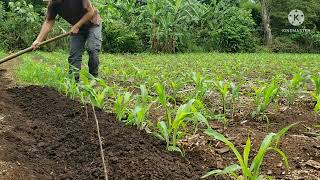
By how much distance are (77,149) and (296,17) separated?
68.1 feet

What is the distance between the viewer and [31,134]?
3.63m

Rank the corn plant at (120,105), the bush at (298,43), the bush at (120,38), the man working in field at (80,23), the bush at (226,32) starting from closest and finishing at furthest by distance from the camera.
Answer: the corn plant at (120,105), the man working in field at (80,23), the bush at (120,38), the bush at (226,32), the bush at (298,43)

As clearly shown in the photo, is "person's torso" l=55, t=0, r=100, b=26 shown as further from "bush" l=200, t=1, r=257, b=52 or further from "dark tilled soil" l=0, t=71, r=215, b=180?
"bush" l=200, t=1, r=257, b=52

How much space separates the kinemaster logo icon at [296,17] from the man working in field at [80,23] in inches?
695

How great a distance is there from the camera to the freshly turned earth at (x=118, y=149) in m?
2.65

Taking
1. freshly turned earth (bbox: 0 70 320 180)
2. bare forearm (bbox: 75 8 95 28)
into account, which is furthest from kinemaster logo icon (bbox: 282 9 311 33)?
freshly turned earth (bbox: 0 70 320 180)

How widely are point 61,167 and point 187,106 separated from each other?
2.97ft

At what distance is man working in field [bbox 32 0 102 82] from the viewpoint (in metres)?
5.71

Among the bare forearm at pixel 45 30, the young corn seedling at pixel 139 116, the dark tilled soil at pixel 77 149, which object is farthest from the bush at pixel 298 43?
the young corn seedling at pixel 139 116

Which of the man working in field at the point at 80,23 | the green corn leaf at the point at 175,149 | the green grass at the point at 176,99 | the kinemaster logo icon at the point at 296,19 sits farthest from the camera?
the kinemaster logo icon at the point at 296,19

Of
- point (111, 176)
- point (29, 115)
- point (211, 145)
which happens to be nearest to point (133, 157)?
point (111, 176)

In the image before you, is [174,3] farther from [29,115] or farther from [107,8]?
[29,115]

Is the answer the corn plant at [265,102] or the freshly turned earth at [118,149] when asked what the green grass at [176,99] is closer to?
the corn plant at [265,102]

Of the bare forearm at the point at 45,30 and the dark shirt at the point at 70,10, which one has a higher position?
the dark shirt at the point at 70,10
